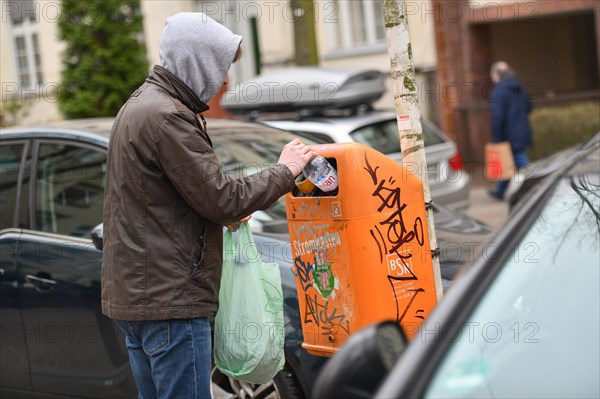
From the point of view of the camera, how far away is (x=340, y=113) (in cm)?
870

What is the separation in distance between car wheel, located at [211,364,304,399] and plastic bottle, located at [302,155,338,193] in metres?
1.04

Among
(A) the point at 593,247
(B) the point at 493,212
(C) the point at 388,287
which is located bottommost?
(B) the point at 493,212

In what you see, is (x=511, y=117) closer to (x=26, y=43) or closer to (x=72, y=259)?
(x=72, y=259)

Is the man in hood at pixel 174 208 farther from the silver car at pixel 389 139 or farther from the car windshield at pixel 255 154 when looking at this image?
the silver car at pixel 389 139

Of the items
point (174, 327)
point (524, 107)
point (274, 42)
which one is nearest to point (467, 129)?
point (524, 107)

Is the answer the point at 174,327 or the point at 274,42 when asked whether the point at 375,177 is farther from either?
the point at 274,42

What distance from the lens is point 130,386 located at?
469cm

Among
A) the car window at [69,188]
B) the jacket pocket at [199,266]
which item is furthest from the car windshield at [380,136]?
the jacket pocket at [199,266]

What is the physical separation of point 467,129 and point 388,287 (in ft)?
37.6

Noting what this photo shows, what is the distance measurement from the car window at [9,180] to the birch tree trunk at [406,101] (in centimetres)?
223

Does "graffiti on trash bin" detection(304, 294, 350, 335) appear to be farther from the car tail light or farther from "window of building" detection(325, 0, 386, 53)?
"window of building" detection(325, 0, 386, 53)

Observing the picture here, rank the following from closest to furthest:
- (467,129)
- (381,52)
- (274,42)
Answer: (467,129)
(381,52)
(274,42)

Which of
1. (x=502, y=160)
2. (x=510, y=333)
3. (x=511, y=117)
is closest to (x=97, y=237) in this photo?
(x=510, y=333)

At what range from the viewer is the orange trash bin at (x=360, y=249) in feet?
12.0
